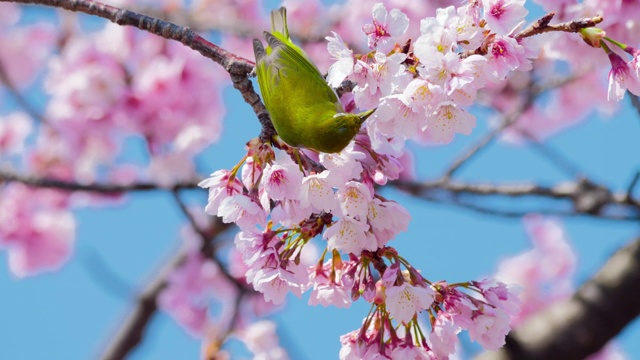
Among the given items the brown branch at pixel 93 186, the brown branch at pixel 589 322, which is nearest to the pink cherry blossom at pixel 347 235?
the brown branch at pixel 589 322

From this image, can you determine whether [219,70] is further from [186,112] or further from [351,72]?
[351,72]

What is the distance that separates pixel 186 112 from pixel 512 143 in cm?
293

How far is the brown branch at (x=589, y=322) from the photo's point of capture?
9.48 ft

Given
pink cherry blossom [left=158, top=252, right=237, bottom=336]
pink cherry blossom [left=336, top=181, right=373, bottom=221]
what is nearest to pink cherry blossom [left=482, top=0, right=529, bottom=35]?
pink cherry blossom [left=336, top=181, right=373, bottom=221]

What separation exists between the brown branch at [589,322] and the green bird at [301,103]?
163 centimetres

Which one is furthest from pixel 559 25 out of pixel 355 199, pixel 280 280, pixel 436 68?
pixel 280 280

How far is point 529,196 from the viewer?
347cm

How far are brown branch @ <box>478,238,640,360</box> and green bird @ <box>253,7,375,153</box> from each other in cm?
163

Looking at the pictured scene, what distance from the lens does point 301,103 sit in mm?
1634

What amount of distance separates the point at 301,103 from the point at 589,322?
5.99ft

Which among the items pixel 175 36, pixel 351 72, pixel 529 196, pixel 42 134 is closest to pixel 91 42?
pixel 42 134

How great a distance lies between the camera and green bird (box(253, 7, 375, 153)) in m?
1.52

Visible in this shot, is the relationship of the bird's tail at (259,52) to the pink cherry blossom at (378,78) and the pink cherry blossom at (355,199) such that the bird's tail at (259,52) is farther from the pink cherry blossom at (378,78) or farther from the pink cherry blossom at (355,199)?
the pink cherry blossom at (355,199)

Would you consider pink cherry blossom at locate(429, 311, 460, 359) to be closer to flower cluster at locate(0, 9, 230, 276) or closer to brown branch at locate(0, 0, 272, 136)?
brown branch at locate(0, 0, 272, 136)
